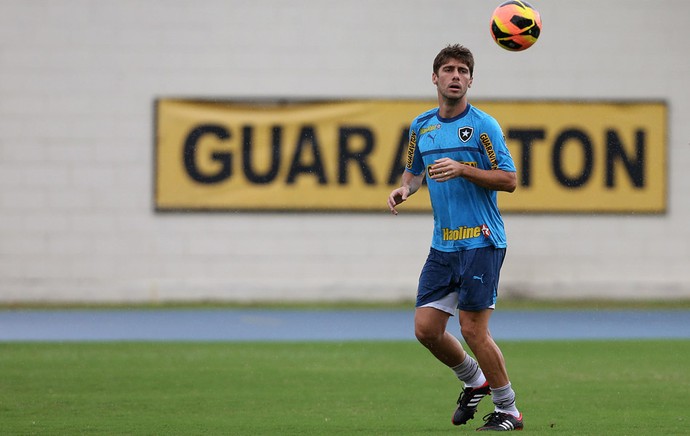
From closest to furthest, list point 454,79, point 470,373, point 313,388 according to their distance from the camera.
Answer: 1. point 454,79
2. point 470,373
3. point 313,388

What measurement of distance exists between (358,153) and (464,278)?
408 inches

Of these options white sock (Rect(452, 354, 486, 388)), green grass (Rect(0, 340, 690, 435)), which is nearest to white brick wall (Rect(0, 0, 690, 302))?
green grass (Rect(0, 340, 690, 435))

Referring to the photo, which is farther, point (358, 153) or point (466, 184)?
point (358, 153)

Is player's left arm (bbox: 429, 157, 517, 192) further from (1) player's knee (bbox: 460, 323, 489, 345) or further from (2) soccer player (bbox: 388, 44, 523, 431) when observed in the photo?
(1) player's knee (bbox: 460, 323, 489, 345)

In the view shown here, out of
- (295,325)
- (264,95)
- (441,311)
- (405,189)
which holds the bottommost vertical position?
(295,325)

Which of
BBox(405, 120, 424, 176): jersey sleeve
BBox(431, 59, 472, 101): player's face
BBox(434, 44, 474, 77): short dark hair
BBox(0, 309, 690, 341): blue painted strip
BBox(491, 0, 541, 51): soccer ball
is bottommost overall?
BBox(0, 309, 690, 341): blue painted strip

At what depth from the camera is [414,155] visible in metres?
7.54

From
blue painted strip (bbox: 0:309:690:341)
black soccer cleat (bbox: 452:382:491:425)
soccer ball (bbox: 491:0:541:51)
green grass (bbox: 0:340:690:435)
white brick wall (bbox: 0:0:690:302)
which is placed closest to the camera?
black soccer cleat (bbox: 452:382:491:425)

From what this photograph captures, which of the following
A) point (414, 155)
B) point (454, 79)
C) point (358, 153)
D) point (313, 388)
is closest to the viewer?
point (454, 79)

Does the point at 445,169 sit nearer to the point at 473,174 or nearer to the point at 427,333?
the point at 473,174

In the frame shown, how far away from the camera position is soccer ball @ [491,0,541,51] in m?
8.08

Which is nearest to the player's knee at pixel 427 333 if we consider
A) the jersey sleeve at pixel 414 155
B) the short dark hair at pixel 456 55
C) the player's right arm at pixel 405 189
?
the player's right arm at pixel 405 189

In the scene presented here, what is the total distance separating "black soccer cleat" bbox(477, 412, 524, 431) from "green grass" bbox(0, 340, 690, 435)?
0.13m

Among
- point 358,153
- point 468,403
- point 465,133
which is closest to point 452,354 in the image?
point 468,403
